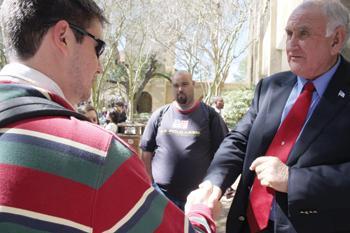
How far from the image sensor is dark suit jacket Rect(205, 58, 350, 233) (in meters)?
2.05

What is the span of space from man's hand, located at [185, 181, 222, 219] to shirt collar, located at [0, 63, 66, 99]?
3.03ft

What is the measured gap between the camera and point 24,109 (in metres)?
1.14

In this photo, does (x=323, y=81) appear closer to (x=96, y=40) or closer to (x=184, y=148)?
(x=96, y=40)

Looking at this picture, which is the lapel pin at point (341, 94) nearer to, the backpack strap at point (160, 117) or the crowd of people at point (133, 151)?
the crowd of people at point (133, 151)

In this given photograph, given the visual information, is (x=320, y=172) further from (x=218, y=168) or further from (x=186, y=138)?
(x=186, y=138)

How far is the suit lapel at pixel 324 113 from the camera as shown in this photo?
7.13 feet

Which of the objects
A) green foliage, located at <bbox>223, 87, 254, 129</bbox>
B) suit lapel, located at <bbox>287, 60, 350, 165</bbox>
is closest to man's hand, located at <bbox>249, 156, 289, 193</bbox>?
suit lapel, located at <bbox>287, 60, 350, 165</bbox>

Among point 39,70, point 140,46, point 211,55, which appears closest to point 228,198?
point 39,70

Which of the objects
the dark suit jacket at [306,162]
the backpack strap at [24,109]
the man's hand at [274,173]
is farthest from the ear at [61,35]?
the dark suit jacket at [306,162]

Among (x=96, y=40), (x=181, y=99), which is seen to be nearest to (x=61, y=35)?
(x=96, y=40)

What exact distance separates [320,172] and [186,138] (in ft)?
9.95

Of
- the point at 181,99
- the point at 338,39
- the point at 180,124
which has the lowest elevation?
the point at 180,124

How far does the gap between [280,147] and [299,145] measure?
13cm

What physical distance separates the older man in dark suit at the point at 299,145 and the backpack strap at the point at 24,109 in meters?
1.09
